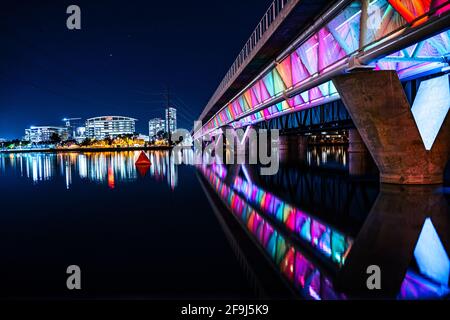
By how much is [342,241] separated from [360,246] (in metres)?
0.56

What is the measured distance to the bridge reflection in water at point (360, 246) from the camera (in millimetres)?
5398

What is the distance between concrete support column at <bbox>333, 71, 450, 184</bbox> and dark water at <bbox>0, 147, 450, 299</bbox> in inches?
48.3

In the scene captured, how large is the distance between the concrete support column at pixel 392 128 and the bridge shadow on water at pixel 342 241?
0.88 metres

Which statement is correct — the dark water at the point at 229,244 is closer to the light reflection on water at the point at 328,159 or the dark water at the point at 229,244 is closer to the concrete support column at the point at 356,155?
the concrete support column at the point at 356,155

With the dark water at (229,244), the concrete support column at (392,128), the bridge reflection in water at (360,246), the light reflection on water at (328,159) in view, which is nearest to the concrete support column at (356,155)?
the light reflection on water at (328,159)

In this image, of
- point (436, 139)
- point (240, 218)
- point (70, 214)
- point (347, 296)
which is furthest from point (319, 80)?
point (347, 296)

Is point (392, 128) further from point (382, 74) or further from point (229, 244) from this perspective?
point (229, 244)

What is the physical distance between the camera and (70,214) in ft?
38.5

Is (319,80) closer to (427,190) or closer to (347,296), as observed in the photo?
(427,190)

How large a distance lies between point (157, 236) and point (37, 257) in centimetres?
258

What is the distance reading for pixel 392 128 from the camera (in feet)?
47.0

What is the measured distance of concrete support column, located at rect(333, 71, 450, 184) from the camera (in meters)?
14.0

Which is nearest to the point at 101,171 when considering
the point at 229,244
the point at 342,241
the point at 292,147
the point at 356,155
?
the point at 356,155

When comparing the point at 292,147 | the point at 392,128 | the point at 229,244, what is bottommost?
the point at 229,244
